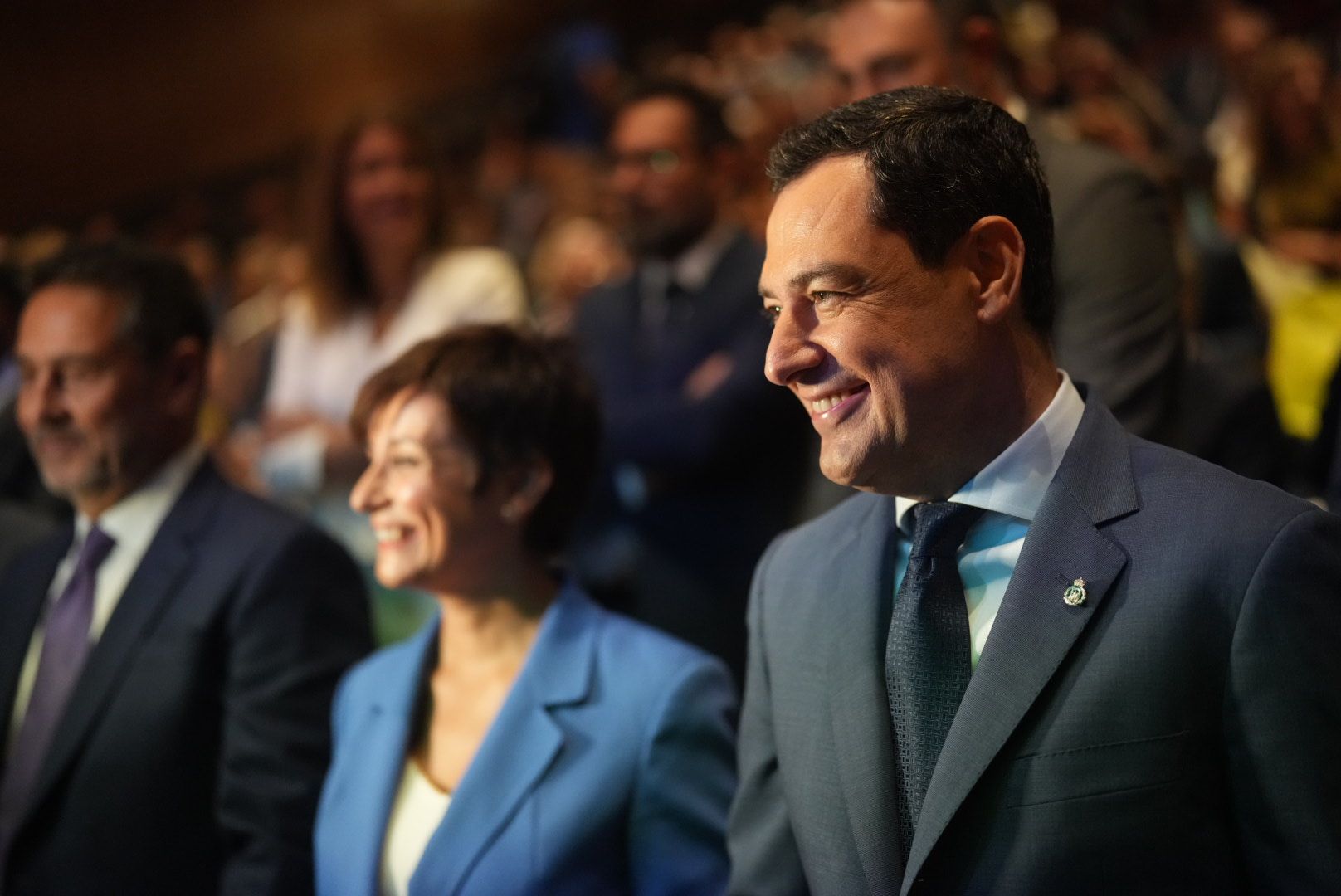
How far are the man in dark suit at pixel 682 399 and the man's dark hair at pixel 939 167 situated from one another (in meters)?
1.36

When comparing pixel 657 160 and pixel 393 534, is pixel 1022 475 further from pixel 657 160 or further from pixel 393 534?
pixel 657 160

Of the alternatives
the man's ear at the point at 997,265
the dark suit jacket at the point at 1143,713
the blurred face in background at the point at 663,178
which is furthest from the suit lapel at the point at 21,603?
the man's ear at the point at 997,265

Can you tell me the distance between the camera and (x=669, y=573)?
302cm

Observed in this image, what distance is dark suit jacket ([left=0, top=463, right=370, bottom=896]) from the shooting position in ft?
7.93

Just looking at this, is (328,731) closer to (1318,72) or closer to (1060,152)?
(1060,152)

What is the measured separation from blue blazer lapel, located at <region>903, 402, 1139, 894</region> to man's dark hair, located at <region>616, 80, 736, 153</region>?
82.0 inches

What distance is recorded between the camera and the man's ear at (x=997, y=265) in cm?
149

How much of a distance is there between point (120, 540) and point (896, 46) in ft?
5.76

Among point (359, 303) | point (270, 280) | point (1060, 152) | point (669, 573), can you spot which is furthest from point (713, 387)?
point (270, 280)

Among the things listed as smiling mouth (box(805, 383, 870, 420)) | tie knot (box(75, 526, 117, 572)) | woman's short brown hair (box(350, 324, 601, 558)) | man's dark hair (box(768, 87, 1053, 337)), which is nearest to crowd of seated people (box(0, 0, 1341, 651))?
woman's short brown hair (box(350, 324, 601, 558))

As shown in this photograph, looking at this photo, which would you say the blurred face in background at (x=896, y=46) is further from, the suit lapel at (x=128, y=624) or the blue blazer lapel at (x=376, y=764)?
the suit lapel at (x=128, y=624)

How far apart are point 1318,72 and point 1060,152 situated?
2.59 m

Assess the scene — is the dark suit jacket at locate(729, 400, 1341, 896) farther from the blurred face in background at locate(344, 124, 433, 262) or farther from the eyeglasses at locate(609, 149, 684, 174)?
the blurred face in background at locate(344, 124, 433, 262)

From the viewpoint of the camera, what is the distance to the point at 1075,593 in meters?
1.41
